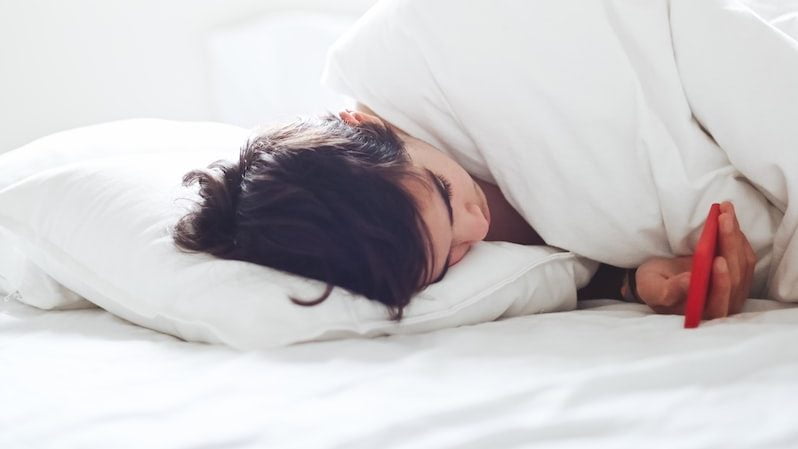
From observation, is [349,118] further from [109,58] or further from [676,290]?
[109,58]

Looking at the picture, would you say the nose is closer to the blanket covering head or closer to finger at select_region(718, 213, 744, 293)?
the blanket covering head

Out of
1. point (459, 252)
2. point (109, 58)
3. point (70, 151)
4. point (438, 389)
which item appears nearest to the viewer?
point (438, 389)

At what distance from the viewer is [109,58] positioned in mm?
1902

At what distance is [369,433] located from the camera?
2.13 ft

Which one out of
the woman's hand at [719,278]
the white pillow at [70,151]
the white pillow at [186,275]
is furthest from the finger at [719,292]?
the white pillow at [70,151]

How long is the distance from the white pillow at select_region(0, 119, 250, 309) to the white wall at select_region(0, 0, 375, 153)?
0.68m

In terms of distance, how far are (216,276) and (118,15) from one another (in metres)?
1.21

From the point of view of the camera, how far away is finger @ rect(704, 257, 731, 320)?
0.84 meters

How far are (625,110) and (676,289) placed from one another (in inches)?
7.6

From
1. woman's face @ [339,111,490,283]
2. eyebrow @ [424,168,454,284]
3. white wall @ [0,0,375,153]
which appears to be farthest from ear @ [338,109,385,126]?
white wall @ [0,0,375,153]

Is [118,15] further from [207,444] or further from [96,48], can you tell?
[207,444]

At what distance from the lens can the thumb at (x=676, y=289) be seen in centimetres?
90

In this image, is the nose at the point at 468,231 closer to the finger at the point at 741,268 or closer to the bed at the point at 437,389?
the bed at the point at 437,389

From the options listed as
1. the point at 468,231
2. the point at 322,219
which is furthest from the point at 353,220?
the point at 468,231
